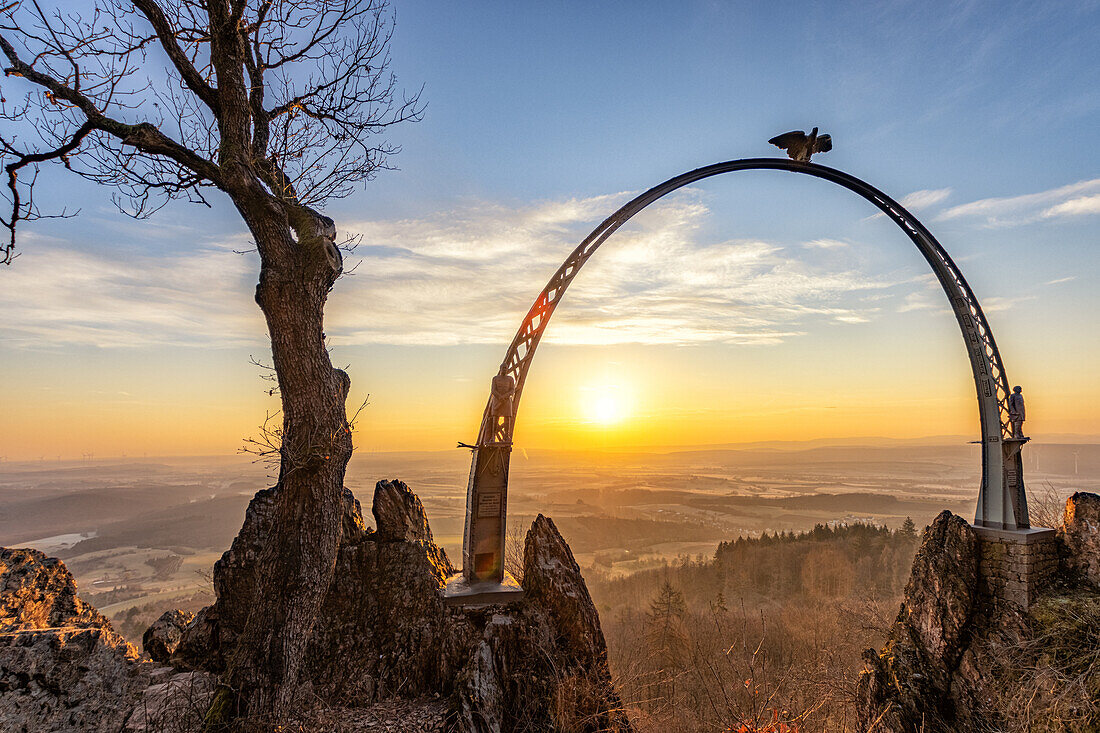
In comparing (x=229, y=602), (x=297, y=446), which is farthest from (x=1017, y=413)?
(x=229, y=602)

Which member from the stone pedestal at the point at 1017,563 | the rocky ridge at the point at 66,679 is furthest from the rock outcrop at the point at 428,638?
the stone pedestal at the point at 1017,563

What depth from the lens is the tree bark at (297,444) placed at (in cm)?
592

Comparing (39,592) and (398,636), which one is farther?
(398,636)

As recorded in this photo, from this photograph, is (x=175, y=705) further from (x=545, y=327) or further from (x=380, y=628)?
(x=545, y=327)

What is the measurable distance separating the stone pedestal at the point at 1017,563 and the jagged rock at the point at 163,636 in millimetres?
13059

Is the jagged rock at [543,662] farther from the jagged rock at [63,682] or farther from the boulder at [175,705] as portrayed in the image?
the jagged rock at [63,682]

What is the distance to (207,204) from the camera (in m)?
6.55

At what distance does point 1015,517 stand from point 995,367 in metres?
2.84

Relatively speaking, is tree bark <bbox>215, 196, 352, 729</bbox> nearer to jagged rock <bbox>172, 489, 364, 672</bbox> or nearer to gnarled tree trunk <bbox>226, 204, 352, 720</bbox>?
gnarled tree trunk <bbox>226, 204, 352, 720</bbox>

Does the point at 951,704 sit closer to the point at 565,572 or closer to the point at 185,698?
the point at 565,572

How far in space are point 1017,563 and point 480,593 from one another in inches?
372

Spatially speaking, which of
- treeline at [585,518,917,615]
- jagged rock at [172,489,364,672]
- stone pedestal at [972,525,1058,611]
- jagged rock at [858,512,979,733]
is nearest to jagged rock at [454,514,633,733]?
jagged rock at [172,489,364,672]

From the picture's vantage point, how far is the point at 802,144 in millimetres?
9625

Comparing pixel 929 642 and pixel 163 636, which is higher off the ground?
pixel 163 636
